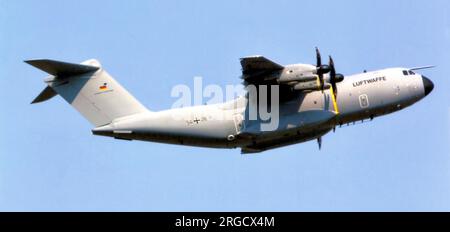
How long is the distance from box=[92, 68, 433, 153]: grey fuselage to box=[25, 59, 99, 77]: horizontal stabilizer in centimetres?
167

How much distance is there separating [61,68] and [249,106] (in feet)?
16.4

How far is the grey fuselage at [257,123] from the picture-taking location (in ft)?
71.4

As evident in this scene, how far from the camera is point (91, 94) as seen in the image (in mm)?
22469

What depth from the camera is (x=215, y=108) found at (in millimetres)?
22234

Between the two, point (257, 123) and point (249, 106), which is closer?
point (257, 123)

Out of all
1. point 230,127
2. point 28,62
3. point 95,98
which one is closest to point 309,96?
point 230,127

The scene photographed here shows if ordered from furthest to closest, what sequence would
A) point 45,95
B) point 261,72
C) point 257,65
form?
point 45,95
point 261,72
point 257,65

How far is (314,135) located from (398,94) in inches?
98.9

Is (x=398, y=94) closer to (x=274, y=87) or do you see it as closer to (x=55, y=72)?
(x=274, y=87)

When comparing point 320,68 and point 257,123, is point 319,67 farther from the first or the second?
point 257,123

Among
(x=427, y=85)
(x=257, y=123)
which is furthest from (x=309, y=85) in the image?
(x=427, y=85)

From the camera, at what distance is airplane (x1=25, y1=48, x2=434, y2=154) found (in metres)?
21.5

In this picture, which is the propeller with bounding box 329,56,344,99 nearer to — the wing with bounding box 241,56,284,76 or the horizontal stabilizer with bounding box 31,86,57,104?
the wing with bounding box 241,56,284,76

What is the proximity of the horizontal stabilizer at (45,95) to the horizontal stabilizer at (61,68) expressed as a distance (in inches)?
21.5
